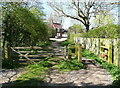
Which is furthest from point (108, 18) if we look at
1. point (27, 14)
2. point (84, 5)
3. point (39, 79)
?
point (39, 79)

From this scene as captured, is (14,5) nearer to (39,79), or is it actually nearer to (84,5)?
(39,79)

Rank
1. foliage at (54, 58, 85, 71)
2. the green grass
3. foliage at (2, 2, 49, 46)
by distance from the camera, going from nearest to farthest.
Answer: the green grass < foliage at (54, 58, 85, 71) < foliage at (2, 2, 49, 46)

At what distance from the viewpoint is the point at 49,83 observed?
13.3 ft

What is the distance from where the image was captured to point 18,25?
338 inches

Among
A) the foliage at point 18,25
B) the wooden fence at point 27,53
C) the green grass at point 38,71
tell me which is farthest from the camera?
the foliage at point 18,25

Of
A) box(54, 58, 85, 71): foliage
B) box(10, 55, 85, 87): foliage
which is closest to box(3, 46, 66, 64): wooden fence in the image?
box(10, 55, 85, 87): foliage

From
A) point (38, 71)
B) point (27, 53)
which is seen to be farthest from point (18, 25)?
point (38, 71)

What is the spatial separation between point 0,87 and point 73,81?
6.89 feet

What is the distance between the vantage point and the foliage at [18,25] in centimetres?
783

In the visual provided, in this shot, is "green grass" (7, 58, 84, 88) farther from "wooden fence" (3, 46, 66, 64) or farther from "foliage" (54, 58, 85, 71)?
"wooden fence" (3, 46, 66, 64)

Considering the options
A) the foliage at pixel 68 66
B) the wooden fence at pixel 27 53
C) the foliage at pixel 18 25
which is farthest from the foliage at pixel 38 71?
the foliage at pixel 18 25

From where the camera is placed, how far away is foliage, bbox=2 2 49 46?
25.7ft

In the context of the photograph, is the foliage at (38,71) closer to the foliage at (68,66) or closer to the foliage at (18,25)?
the foliage at (68,66)

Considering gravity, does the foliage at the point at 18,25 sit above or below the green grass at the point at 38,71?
above
